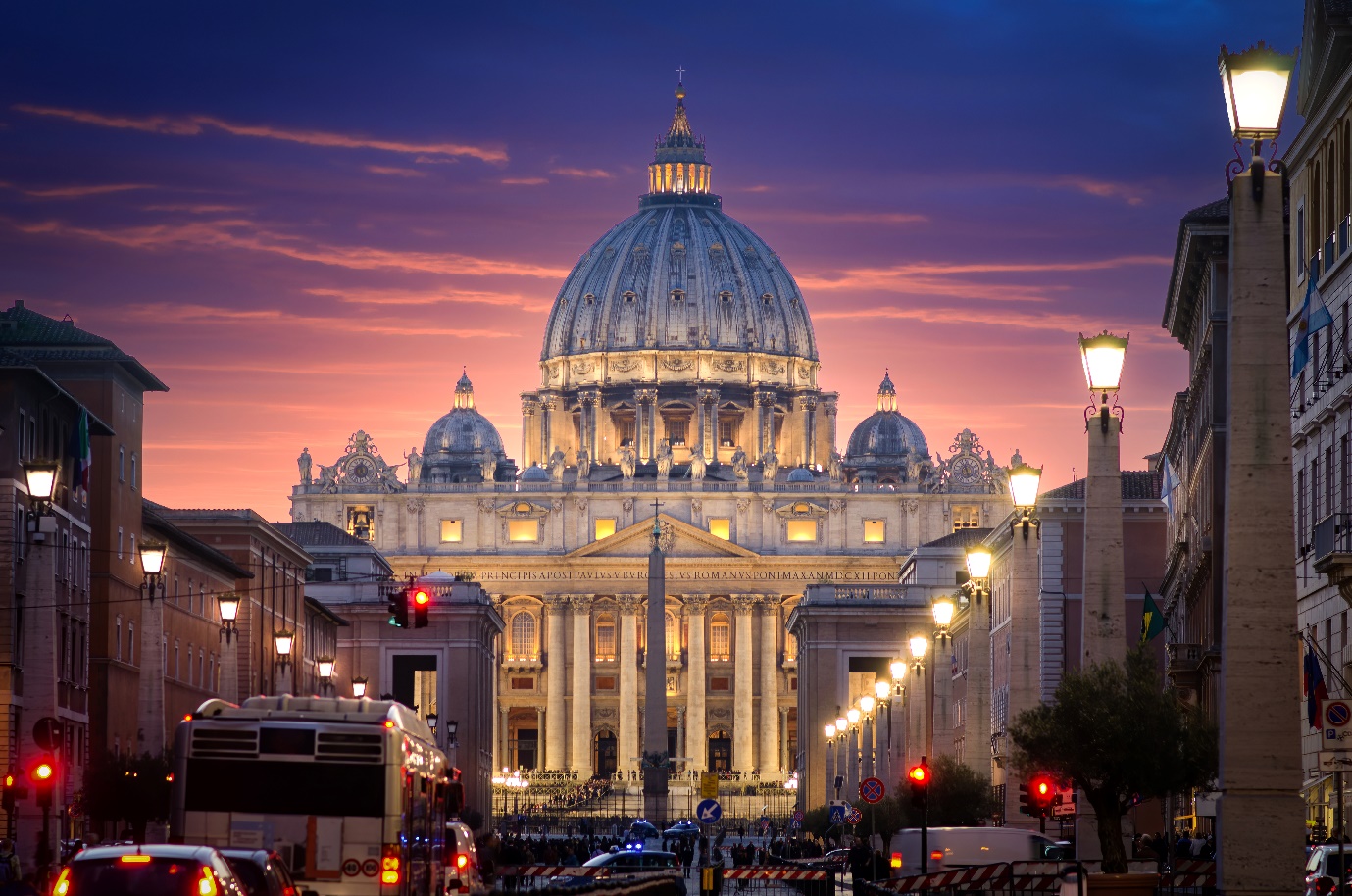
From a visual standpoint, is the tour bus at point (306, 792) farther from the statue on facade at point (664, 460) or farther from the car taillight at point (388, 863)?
the statue on facade at point (664, 460)

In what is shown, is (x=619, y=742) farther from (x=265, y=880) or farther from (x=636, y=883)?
(x=265, y=880)

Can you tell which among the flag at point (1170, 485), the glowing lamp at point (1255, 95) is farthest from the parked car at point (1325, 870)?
the flag at point (1170, 485)

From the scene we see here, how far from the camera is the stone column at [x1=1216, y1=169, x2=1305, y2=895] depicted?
17000 mm

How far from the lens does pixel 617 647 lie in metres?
173

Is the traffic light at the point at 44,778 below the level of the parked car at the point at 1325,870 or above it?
above

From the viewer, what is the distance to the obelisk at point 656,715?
95.0 m

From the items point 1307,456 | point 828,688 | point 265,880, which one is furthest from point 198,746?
point 828,688

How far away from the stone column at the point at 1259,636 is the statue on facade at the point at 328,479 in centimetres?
16086

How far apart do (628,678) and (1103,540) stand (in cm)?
14344

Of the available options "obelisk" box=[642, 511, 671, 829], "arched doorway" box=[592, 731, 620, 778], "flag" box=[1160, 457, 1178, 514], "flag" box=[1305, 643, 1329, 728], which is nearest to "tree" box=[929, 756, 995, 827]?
"flag" box=[1160, 457, 1178, 514]

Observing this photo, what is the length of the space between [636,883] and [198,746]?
852 cm

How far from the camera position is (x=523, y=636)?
568ft

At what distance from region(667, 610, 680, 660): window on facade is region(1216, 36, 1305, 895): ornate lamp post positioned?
505ft

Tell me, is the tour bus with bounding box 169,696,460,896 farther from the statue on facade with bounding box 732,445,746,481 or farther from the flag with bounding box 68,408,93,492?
the statue on facade with bounding box 732,445,746,481
